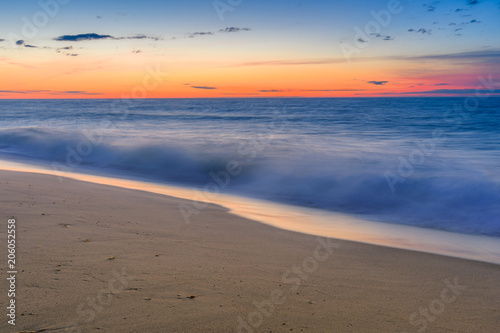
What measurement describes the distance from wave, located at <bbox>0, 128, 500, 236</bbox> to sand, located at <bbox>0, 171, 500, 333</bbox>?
3.58 meters

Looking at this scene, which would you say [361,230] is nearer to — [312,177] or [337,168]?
[312,177]

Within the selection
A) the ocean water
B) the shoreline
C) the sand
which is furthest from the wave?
the sand

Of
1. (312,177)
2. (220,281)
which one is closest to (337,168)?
(312,177)

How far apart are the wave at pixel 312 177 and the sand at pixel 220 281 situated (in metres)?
3.58

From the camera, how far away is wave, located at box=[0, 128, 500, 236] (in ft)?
29.2

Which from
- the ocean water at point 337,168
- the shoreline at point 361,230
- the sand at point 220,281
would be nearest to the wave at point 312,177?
the ocean water at point 337,168

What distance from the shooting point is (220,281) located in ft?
12.4

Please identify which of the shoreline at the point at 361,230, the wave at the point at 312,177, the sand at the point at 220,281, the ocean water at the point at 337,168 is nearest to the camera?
the sand at the point at 220,281

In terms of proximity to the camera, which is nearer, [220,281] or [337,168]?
[220,281]

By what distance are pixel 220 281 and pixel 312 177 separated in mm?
8895

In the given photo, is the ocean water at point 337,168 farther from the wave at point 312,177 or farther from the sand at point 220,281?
the sand at point 220,281

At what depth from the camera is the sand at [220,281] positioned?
307 cm

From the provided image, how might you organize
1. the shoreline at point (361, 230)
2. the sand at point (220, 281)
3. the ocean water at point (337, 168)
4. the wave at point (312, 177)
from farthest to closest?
the ocean water at point (337, 168), the wave at point (312, 177), the shoreline at point (361, 230), the sand at point (220, 281)

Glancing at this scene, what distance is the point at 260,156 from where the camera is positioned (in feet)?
51.0
